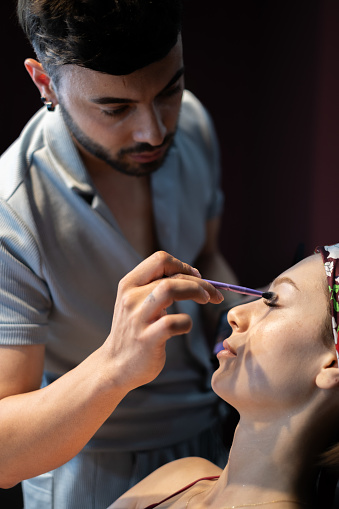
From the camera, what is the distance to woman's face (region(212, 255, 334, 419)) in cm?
128

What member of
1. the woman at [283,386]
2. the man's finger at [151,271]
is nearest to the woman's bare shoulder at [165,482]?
the woman at [283,386]

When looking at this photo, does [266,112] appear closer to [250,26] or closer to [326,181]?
[250,26]

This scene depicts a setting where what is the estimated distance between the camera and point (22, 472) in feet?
4.69

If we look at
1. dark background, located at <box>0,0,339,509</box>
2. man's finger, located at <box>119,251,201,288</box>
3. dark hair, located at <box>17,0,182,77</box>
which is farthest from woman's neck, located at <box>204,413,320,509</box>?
dark background, located at <box>0,0,339,509</box>

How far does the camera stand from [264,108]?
8.59ft

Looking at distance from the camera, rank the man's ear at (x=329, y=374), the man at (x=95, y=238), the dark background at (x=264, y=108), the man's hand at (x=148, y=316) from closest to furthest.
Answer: the man's hand at (x=148, y=316) → the man's ear at (x=329, y=374) → the man at (x=95, y=238) → the dark background at (x=264, y=108)

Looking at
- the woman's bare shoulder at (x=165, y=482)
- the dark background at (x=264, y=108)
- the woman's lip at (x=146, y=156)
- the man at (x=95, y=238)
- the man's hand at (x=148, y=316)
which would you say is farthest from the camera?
the dark background at (x=264, y=108)

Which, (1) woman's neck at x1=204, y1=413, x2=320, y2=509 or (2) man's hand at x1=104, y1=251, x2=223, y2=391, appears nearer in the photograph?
(2) man's hand at x1=104, y1=251, x2=223, y2=391

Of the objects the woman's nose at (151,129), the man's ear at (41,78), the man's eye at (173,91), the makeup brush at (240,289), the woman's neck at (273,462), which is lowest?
the woman's neck at (273,462)

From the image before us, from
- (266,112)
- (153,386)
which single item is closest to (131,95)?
(153,386)

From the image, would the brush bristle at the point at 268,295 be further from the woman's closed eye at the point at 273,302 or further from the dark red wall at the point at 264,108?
the dark red wall at the point at 264,108

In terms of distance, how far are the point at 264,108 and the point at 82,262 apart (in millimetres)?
1268

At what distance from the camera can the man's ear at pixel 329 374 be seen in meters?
1.25

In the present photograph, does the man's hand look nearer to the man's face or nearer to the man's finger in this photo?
the man's finger
